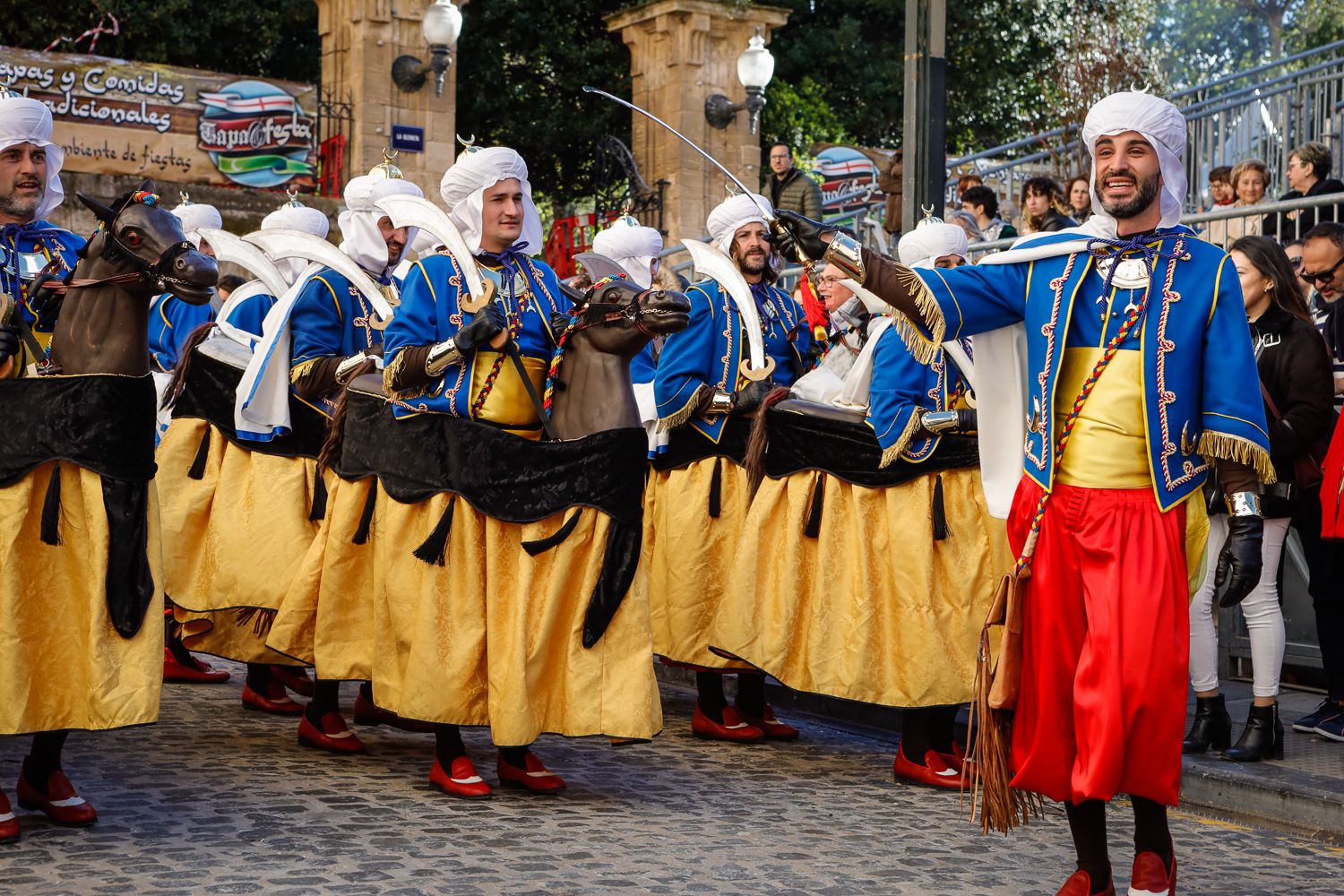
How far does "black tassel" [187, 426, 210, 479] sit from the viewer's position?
8.29 m

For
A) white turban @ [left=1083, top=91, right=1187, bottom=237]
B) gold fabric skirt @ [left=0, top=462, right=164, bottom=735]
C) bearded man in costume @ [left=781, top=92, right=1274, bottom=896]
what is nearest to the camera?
bearded man in costume @ [left=781, top=92, right=1274, bottom=896]

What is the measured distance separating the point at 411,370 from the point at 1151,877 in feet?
10.3

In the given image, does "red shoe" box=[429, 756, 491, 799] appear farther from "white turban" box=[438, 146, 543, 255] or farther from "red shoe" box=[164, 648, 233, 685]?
"red shoe" box=[164, 648, 233, 685]

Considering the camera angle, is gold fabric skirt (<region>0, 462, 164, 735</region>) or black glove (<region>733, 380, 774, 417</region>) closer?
gold fabric skirt (<region>0, 462, 164, 735</region>)

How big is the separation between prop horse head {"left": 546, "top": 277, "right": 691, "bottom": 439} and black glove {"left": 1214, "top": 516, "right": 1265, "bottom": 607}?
7.54 feet

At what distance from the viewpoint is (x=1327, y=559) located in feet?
25.0

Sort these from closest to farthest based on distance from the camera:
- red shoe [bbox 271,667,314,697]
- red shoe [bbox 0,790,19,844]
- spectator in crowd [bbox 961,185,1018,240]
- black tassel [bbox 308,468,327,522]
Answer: red shoe [bbox 0,790,19,844] < black tassel [bbox 308,468,327,522] < red shoe [bbox 271,667,314,697] < spectator in crowd [bbox 961,185,1018,240]

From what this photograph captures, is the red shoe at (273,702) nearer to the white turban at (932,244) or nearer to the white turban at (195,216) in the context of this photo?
the white turban at (195,216)

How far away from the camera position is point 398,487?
656 cm

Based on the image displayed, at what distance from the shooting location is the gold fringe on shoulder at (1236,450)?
15.1ft

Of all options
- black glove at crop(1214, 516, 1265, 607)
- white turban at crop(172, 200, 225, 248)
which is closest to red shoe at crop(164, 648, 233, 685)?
white turban at crop(172, 200, 225, 248)

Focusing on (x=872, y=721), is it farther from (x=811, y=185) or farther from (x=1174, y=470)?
(x=811, y=185)

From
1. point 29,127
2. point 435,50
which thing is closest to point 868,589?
point 29,127

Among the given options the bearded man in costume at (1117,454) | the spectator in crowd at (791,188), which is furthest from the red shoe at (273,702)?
the spectator in crowd at (791,188)
